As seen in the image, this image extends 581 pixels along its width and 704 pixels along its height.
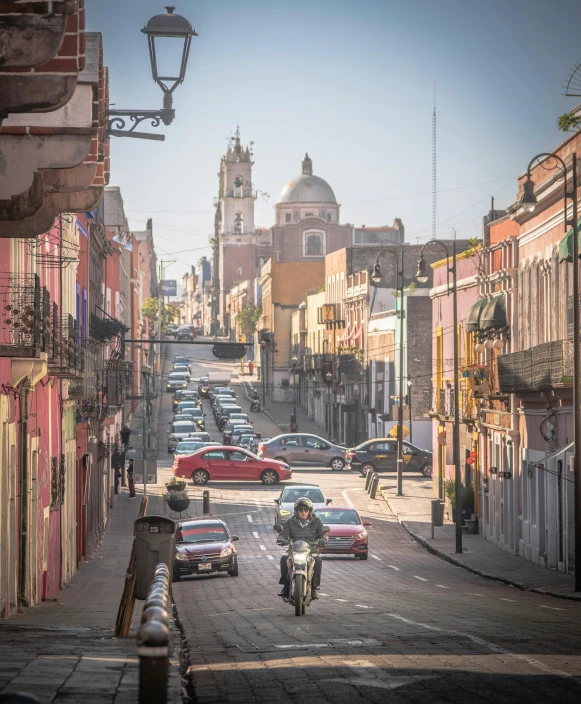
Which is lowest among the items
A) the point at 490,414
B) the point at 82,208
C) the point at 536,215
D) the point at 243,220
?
the point at 490,414

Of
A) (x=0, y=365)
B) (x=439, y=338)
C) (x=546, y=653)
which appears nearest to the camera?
(x=546, y=653)

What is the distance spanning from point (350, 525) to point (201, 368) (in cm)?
9921

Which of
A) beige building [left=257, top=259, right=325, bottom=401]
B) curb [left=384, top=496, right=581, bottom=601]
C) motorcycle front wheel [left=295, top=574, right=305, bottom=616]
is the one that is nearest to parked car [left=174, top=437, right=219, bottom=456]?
curb [left=384, top=496, right=581, bottom=601]

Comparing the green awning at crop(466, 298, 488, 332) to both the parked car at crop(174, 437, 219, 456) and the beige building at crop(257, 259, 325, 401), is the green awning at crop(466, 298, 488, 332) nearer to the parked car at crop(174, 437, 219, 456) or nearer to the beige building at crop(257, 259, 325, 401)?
the parked car at crop(174, 437, 219, 456)

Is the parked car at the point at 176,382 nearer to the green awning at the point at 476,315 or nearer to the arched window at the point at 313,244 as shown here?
the arched window at the point at 313,244

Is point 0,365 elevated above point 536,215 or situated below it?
below

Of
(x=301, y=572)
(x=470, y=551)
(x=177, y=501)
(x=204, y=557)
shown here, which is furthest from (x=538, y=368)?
(x=177, y=501)

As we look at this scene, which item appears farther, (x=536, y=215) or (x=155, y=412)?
(x=155, y=412)

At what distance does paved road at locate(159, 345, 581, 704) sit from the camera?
35.1 feet

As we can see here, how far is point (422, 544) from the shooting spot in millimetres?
39469

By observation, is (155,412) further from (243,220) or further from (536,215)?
(243,220)

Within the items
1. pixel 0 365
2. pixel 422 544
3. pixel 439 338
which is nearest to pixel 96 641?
pixel 0 365

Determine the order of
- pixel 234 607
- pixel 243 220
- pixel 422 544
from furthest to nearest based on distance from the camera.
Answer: pixel 243 220 < pixel 422 544 < pixel 234 607

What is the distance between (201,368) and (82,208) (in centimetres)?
11779
